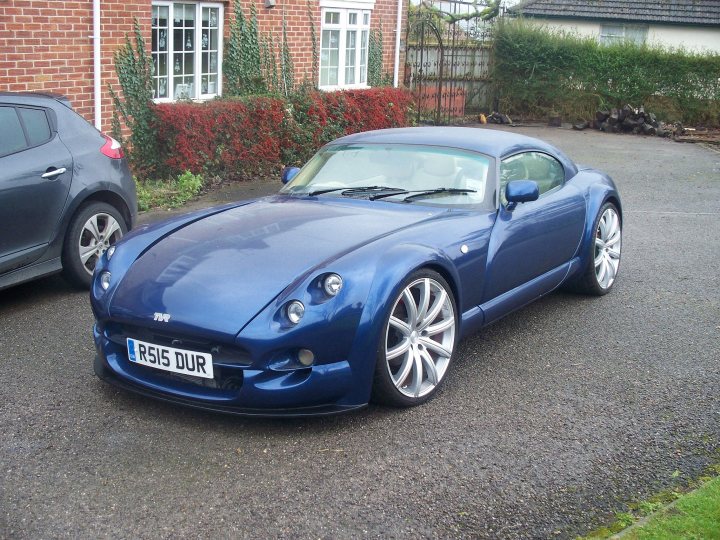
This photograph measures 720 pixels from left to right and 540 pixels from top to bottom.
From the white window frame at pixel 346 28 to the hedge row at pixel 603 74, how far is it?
697 centimetres

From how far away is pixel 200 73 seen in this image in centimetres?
1351

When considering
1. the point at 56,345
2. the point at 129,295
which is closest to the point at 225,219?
the point at 129,295

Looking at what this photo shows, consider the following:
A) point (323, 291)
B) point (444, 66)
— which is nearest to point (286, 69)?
point (444, 66)

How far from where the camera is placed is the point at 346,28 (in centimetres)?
1680

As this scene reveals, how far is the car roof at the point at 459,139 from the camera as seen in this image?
236 inches

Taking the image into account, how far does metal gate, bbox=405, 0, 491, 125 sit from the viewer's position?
20.4 metres

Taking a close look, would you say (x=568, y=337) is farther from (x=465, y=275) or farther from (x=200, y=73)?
(x=200, y=73)

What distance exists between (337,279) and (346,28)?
1323 cm

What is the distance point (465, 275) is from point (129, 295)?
6.03 ft

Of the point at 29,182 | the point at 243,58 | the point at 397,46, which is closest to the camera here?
the point at 29,182

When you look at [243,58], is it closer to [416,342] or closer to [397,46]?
Result: [397,46]

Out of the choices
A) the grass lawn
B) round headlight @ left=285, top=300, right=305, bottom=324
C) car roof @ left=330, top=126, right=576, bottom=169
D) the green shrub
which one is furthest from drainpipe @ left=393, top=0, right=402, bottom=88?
the grass lawn

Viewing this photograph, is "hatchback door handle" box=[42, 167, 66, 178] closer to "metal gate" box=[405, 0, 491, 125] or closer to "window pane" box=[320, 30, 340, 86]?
"window pane" box=[320, 30, 340, 86]

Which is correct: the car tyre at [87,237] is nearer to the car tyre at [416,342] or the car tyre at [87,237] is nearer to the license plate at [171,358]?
the license plate at [171,358]
